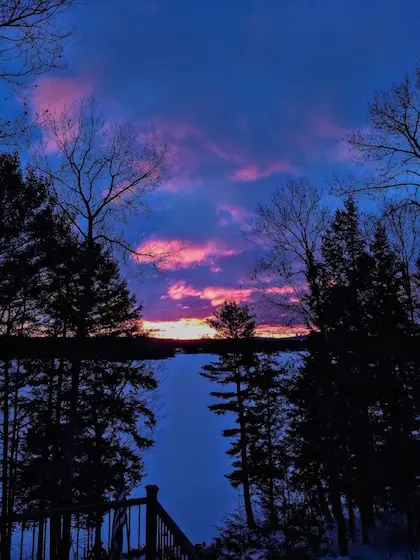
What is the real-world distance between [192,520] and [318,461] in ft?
55.5

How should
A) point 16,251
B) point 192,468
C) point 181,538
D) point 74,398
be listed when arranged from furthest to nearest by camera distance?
point 192,468 → point 74,398 → point 16,251 → point 181,538

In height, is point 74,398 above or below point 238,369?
above

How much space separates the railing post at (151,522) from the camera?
5332 mm

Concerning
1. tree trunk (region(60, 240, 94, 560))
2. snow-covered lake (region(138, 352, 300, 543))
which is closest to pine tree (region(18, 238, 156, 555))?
tree trunk (region(60, 240, 94, 560))

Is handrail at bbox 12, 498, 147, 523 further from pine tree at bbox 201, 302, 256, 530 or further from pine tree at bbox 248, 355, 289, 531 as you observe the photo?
pine tree at bbox 201, 302, 256, 530

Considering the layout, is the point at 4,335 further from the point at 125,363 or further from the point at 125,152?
the point at 125,152

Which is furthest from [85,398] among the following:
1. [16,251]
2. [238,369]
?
[238,369]

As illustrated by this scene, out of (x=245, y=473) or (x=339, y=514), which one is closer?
(x=339, y=514)

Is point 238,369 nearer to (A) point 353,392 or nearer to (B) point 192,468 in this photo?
(A) point 353,392

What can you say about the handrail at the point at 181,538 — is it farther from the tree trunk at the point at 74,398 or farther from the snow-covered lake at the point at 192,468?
the snow-covered lake at the point at 192,468

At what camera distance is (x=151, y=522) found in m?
5.38

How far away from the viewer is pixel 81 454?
1648 cm

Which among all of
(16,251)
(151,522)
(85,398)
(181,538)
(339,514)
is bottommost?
(339,514)

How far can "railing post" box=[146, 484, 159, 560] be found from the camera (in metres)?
5.33
